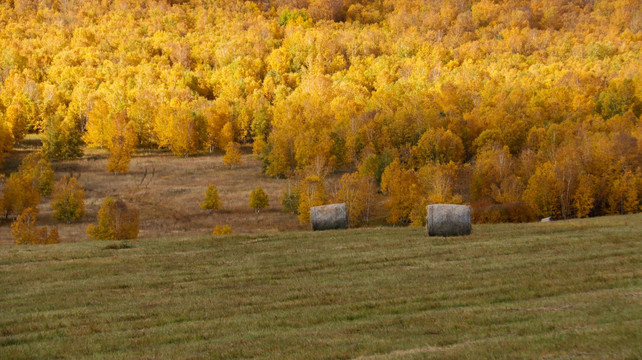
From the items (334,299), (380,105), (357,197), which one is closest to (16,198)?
(357,197)

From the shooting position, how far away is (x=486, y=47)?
173m

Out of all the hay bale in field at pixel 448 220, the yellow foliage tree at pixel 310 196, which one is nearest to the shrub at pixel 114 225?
the yellow foliage tree at pixel 310 196

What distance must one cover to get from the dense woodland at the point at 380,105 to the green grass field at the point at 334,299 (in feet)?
102

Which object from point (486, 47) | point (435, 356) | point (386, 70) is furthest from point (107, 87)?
point (435, 356)

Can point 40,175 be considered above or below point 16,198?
above

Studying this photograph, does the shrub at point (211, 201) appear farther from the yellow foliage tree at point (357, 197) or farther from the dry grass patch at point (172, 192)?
the yellow foliage tree at point (357, 197)

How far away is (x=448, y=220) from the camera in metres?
28.4

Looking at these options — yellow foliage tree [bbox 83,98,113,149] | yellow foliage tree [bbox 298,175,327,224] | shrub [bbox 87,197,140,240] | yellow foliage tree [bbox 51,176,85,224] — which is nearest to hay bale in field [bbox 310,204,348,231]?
shrub [bbox 87,197,140,240]

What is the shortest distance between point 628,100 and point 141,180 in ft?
247

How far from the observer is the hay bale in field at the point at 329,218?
3588 cm

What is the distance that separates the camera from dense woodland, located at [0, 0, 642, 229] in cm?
6150

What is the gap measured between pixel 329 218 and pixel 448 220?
30.0 feet

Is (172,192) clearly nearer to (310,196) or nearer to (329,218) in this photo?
(310,196)

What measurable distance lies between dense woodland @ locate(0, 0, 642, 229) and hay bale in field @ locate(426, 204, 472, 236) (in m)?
24.4
